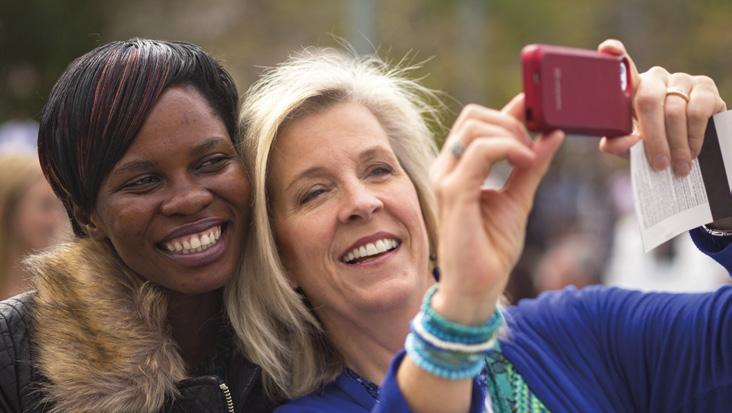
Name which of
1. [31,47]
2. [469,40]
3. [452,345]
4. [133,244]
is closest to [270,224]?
[133,244]

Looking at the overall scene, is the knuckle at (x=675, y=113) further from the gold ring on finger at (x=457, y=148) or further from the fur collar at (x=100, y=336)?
the fur collar at (x=100, y=336)

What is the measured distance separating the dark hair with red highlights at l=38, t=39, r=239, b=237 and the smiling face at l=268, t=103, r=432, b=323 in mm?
259

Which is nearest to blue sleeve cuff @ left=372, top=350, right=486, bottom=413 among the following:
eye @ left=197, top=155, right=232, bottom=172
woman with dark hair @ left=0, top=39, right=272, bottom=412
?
woman with dark hair @ left=0, top=39, right=272, bottom=412

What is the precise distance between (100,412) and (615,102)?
1.50m

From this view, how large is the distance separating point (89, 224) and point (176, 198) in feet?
1.12

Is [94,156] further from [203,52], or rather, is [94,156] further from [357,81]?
[357,81]

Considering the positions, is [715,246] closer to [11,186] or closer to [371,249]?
[371,249]

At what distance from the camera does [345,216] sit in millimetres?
2922

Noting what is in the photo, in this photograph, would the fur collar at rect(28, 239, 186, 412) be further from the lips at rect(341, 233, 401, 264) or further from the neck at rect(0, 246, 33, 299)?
the neck at rect(0, 246, 33, 299)

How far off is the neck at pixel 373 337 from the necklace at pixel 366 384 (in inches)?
0.9

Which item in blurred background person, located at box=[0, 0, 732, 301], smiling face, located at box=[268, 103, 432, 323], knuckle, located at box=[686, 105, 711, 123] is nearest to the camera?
knuckle, located at box=[686, 105, 711, 123]

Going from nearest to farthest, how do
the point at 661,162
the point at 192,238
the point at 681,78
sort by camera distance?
the point at 661,162 < the point at 681,78 < the point at 192,238

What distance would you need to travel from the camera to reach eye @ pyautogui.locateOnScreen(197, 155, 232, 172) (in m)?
2.87

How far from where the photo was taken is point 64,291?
293 cm
